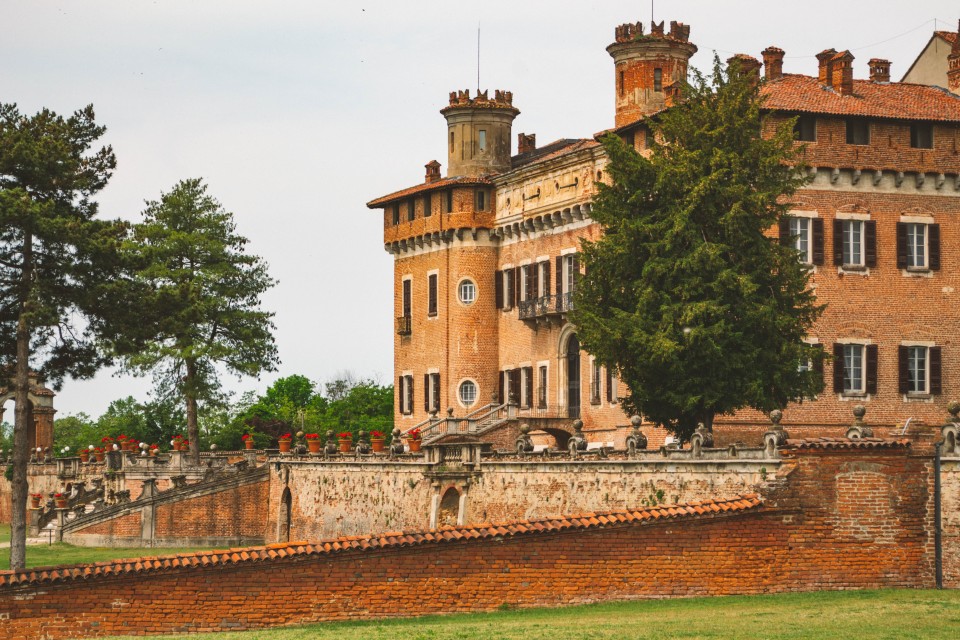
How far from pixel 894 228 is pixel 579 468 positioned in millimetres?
16764

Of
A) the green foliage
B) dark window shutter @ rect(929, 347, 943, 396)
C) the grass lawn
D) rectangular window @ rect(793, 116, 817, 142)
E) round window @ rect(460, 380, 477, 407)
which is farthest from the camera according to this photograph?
round window @ rect(460, 380, 477, 407)

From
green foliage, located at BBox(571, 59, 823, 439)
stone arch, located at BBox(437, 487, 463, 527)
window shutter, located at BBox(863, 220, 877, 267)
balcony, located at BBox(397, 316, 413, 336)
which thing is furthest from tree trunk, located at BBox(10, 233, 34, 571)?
balcony, located at BBox(397, 316, 413, 336)

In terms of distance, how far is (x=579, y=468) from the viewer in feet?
127

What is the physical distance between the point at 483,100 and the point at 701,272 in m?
27.7

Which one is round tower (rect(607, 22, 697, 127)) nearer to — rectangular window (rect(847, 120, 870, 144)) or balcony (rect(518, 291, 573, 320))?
balcony (rect(518, 291, 573, 320))

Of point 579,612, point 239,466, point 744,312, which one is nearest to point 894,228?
point 744,312

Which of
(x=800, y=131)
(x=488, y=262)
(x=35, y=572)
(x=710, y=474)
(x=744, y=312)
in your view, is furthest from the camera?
(x=488, y=262)

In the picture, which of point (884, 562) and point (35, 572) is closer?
point (35, 572)

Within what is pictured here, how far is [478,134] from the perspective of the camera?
67.6 metres

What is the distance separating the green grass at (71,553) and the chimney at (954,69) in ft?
87.5

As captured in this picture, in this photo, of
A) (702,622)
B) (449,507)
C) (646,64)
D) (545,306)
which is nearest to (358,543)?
(702,622)

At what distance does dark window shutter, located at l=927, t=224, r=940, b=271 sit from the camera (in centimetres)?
5109

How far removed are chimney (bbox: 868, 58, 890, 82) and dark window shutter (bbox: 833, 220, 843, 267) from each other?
6.79 metres

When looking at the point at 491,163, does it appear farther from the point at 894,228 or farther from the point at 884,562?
the point at 884,562
